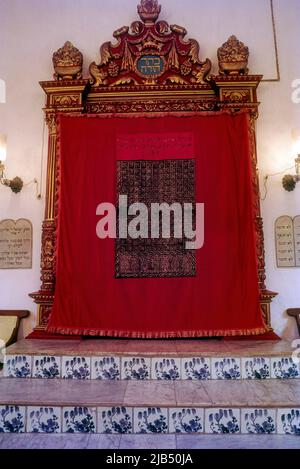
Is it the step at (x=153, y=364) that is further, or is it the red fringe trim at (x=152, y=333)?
the red fringe trim at (x=152, y=333)

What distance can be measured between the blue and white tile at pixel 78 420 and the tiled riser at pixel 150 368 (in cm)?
47

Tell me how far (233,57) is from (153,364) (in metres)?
3.19

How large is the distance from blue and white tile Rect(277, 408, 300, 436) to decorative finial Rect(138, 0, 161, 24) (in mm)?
3947

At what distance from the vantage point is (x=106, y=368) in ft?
8.55

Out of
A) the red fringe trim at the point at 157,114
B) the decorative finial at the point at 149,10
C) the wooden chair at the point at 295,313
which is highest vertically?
the decorative finial at the point at 149,10

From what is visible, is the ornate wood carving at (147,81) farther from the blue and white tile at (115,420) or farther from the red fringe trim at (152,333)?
the blue and white tile at (115,420)

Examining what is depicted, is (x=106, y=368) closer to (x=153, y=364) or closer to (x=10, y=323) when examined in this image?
(x=153, y=364)

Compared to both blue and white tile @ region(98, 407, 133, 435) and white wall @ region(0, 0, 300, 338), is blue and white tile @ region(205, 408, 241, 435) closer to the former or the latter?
blue and white tile @ region(98, 407, 133, 435)

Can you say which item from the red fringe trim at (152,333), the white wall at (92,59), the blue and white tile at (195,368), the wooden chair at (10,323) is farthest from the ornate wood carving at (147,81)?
the blue and white tile at (195,368)

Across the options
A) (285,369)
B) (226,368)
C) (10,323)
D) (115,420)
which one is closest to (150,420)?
(115,420)

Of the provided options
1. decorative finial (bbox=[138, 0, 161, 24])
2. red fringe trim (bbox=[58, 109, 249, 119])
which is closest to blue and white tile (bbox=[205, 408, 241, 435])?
red fringe trim (bbox=[58, 109, 249, 119])

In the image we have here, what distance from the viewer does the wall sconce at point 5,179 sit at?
11.2ft
